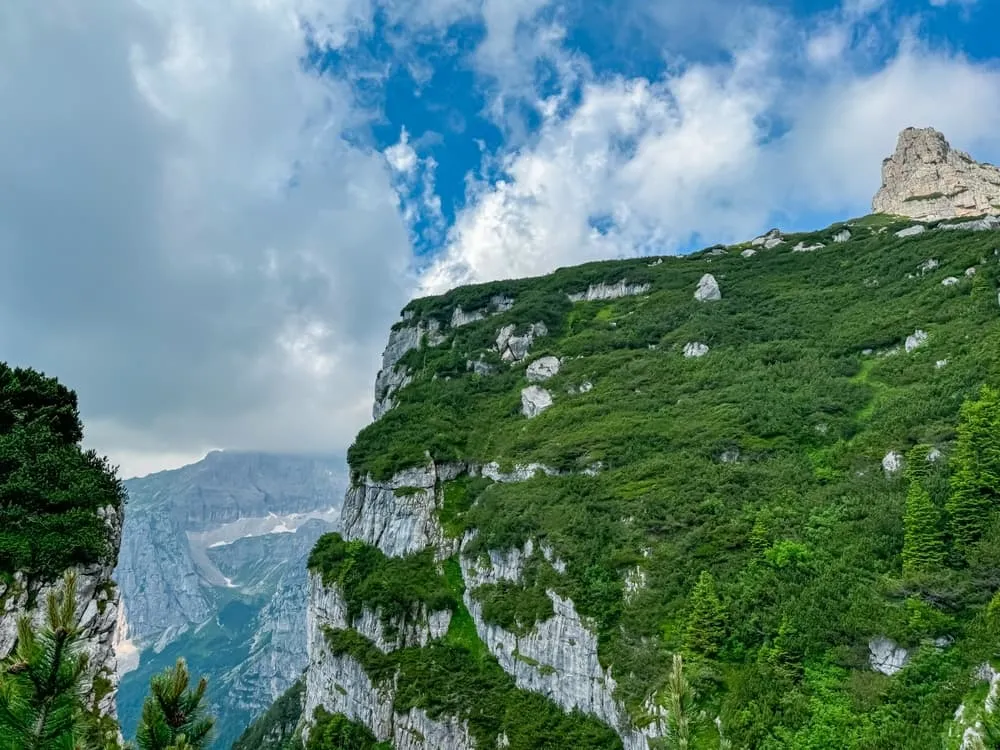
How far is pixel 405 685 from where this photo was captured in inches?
1601

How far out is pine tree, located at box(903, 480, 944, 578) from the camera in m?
23.3

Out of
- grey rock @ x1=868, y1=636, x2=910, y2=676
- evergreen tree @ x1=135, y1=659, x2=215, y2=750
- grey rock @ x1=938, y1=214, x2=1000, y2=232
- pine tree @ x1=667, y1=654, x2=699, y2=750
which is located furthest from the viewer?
grey rock @ x1=938, y1=214, x2=1000, y2=232

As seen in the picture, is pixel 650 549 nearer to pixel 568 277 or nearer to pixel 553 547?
pixel 553 547

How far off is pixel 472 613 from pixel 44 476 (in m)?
31.1

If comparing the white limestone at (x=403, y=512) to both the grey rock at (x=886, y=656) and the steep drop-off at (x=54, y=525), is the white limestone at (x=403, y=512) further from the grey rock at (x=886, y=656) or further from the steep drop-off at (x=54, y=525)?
the grey rock at (x=886, y=656)

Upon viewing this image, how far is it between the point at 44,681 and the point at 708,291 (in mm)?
82927

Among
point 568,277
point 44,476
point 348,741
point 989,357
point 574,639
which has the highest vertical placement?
point 568,277

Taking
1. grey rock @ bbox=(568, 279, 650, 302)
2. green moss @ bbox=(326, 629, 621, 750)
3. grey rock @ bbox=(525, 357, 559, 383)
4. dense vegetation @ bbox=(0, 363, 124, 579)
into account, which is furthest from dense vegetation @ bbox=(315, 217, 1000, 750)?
dense vegetation @ bbox=(0, 363, 124, 579)

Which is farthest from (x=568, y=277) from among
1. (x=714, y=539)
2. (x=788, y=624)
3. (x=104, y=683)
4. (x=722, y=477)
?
(x=104, y=683)

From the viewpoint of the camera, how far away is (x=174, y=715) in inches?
293

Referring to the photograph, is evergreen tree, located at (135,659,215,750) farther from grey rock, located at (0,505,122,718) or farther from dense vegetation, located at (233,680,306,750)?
dense vegetation, located at (233,680,306,750)

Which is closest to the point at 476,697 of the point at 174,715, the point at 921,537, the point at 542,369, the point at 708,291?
the point at 921,537

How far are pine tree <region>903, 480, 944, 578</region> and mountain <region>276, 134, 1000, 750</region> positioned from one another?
11 centimetres

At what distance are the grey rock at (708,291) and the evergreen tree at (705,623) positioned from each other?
58152mm
